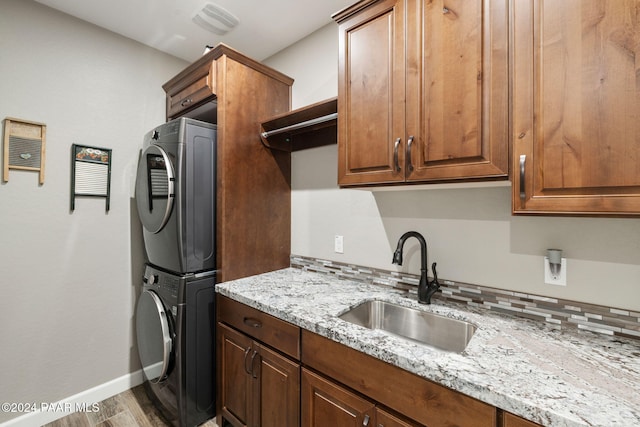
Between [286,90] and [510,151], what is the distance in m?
1.71

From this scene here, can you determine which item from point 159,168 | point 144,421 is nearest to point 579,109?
point 159,168

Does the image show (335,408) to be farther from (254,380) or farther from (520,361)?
(520,361)

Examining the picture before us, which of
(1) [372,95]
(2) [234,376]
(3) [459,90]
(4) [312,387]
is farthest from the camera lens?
(2) [234,376]

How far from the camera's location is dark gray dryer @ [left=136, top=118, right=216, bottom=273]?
1.71 metres

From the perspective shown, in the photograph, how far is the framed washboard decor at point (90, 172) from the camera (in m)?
1.96

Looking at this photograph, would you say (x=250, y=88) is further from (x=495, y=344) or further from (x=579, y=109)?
(x=495, y=344)

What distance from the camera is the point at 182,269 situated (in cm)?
170

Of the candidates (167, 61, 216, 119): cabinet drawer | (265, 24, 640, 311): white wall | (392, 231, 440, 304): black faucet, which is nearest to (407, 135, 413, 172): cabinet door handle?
(265, 24, 640, 311): white wall

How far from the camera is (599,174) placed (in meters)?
0.85

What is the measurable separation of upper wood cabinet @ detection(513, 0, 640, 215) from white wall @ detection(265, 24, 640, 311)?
0.38m

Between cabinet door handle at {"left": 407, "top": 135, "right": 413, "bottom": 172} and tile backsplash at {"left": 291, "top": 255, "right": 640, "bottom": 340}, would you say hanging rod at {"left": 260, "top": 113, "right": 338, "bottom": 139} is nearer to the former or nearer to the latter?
cabinet door handle at {"left": 407, "top": 135, "right": 413, "bottom": 172}

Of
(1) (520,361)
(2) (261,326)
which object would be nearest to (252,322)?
(2) (261,326)

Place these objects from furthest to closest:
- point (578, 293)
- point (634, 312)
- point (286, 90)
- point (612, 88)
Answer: point (286, 90)
point (578, 293)
point (634, 312)
point (612, 88)

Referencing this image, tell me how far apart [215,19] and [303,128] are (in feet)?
3.23
